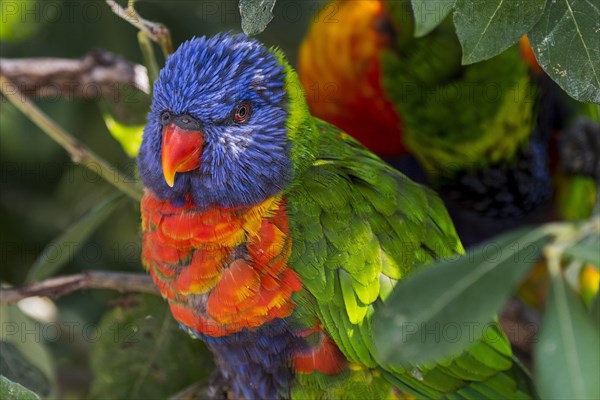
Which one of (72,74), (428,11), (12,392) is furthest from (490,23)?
(72,74)

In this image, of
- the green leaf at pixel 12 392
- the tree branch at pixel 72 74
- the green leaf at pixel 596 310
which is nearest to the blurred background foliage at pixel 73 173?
the tree branch at pixel 72 74

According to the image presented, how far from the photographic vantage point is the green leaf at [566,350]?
73 cm

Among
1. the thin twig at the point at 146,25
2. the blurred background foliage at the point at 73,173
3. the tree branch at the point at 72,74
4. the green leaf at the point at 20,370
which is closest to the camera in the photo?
the thin twig at the point at 146,25

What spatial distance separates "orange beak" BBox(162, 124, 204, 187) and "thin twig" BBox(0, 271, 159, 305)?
33 centimetres

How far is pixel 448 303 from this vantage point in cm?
76

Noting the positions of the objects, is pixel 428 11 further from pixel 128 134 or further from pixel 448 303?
pixel 128 134

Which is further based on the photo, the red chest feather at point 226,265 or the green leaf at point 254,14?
the red chest feather at point 226,265

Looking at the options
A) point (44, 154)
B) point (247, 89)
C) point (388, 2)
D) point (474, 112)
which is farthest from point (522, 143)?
point (44, 154)

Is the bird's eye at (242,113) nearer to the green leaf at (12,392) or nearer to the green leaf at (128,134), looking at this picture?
the green leaf at (128,134)

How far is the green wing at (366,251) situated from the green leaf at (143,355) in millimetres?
415

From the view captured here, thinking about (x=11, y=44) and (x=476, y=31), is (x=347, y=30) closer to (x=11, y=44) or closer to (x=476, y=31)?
(x=11, y=44)

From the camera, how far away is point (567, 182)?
7.13 feet

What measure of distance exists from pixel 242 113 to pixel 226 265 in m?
0.27

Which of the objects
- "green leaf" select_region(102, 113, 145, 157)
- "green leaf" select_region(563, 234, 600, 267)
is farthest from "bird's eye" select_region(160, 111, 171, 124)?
"green leaf" select_region(563, 234, 600, 267)
